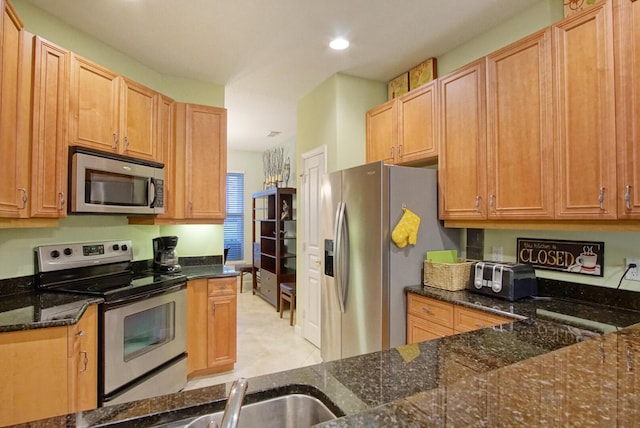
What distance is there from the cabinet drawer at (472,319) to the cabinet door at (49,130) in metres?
2.60

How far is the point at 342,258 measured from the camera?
9.02 feet

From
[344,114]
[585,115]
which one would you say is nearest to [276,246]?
[344,114]

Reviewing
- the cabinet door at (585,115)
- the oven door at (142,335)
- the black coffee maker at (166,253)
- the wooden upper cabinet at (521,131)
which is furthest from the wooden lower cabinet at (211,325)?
the cabinet door at (585,115)

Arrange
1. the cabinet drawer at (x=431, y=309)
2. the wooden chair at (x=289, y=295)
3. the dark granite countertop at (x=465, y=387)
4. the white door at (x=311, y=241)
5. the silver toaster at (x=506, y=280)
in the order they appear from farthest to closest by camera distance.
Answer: the wooden chair at (x=289, y=295) < the white door at (x=311, y=241) < the cabinet drawer at (x=431, y=309) < the silver toaster at (x=506, y=280) < the dark granite countertop at (x=465, y=387)

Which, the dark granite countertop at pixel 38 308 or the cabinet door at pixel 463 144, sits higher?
the cabinet door at pixel 463 144

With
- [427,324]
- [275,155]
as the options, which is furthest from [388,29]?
[275,155]

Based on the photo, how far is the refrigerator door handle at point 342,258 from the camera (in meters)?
2.74

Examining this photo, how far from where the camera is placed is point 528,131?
210cm

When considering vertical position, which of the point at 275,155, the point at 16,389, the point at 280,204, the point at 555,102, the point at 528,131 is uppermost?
the point at 275,155

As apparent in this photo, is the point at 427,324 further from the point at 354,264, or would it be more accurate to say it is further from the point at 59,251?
the point at 59,251

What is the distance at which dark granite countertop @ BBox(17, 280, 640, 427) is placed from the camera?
579 mm

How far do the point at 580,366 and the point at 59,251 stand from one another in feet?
9.55

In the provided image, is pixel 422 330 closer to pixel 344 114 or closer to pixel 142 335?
pixel 142 335

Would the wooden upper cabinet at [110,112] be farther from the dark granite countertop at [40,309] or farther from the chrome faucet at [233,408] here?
the chrome faucet at [233,408]
